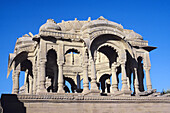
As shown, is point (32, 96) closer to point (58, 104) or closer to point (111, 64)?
point (58, 104)

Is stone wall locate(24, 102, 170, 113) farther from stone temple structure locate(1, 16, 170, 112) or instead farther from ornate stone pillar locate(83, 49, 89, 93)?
ornate stone pillar locate(83, 49, 89, 93)

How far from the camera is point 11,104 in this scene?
12320mm

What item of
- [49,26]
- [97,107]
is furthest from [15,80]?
[97,107]

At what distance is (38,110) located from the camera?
13008 millimetres

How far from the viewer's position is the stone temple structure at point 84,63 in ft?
45.8

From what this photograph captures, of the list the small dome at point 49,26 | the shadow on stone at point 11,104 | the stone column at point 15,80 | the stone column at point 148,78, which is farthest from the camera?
the stone column at point 15,80

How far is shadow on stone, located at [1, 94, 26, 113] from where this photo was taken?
12105mm

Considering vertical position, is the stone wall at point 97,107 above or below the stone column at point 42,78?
below

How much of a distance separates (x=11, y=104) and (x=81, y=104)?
4070 millimetres

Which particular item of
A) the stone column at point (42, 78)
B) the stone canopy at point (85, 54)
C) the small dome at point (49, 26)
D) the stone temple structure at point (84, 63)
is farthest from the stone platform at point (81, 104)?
the small dome at point (49, 26)

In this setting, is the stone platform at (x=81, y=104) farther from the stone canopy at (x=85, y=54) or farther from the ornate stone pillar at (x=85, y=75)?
the ornate stone pillar at (x=85, y=75)

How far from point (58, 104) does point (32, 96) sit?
1583 mm

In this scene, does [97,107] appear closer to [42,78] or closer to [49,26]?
[42,78]

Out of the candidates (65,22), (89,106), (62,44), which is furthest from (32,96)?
(65,22)
